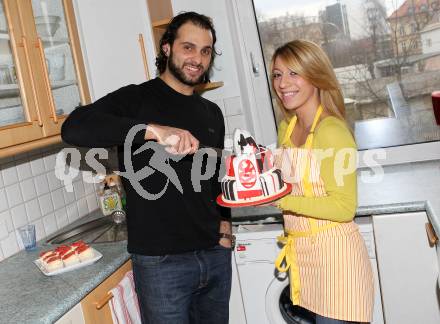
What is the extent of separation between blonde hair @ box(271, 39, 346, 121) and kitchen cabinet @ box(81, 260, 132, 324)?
36.4 inches

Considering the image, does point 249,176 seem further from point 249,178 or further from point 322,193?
point 322,193

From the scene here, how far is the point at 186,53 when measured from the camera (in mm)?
1688

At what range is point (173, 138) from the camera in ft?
4.43

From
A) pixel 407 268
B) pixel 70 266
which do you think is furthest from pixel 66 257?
pixel 407 268

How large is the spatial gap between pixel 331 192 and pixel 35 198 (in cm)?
130

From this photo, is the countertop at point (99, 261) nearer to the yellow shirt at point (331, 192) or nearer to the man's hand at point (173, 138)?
the yellow shirt at point (331, 192)

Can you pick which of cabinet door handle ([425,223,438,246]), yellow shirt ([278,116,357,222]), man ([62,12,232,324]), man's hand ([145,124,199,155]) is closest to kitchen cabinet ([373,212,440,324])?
cabinet door handle ([425,223,438,246])

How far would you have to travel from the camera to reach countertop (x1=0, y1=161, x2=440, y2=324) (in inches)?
54.3

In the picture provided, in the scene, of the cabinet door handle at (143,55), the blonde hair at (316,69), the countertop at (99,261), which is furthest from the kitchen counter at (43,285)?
the blonde hair at (316,69)

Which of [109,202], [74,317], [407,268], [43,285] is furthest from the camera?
[109,202]

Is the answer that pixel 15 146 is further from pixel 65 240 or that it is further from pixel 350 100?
pixel 350 100

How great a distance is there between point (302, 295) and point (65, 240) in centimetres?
108

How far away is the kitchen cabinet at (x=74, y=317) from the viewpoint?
1.38 meters

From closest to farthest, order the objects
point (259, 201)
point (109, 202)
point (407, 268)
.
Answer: point (259, 201) → point (407, 268) → point (109, 202)
